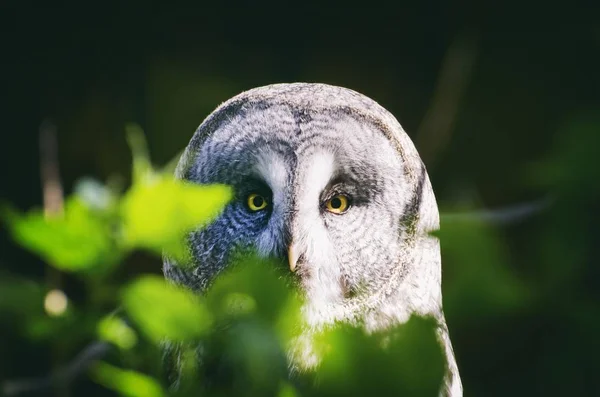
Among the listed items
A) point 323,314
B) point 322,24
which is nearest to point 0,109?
point 322,24

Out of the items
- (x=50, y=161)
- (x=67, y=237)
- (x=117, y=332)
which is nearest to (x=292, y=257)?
(x=117, y=332)

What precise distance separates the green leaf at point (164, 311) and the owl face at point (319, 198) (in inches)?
33.4

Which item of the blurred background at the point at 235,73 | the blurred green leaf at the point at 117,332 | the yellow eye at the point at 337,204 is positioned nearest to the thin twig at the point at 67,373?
the blurred green leaf at the point at 117,332

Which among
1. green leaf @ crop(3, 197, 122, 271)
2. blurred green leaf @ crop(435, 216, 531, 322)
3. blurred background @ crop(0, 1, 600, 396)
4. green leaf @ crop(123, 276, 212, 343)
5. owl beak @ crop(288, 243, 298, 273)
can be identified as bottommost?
owl beak @ crop(288, 243, 298, 273)

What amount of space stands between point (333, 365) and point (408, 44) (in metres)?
2.70

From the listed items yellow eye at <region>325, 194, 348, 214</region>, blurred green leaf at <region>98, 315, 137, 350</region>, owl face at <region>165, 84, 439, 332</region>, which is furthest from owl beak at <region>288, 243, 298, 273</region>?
blurred green leaf at <region>98, 315, 137, 350</region>

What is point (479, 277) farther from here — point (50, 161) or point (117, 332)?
point (50, 161)

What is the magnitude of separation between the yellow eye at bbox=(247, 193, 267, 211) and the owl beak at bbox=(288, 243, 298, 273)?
0.12 meters

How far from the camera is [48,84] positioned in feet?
9.14

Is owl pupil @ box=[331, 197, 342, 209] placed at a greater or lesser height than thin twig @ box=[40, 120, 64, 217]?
greater

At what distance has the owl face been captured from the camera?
4.04ft

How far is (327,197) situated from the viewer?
1.28 metres

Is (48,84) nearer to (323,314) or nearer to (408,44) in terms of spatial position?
(408,44)

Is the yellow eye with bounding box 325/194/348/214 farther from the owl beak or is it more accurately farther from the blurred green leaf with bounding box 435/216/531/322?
the blurred green leaf with bounding box 435/216/531/322
